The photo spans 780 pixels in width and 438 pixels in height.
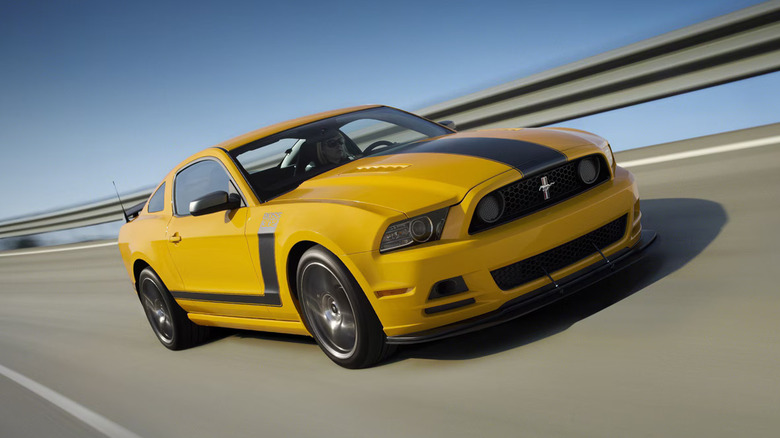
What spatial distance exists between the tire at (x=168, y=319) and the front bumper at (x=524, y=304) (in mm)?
2523

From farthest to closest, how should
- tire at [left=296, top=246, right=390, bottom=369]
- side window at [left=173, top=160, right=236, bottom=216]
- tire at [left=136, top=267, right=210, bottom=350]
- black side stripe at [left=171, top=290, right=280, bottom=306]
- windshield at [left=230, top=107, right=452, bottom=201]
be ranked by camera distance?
tire at [left=136, top=267, right=210, bottom=350] < side window at [left=173, top=160, right=236, bottom=216] < windshield at [left=230, top=107, right=452, bottom=201] < black side stripe at [left=171, top=290, right=280, bottom=306] < tire at [left=296, top=246, right=390, bottom=369]

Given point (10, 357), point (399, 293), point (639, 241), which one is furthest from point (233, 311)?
point (10, 357)

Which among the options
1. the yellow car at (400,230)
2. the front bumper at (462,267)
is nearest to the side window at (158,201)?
the yellow car at (400,230)

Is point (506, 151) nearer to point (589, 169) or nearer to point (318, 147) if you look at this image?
point (589, 169)

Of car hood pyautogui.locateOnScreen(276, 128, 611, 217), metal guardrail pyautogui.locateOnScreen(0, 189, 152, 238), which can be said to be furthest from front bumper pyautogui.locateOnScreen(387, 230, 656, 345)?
metal guardrail pyautogui.locateOnScreen(0, 189, 152, 238)

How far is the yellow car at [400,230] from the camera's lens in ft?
11.9

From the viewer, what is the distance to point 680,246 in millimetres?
4578

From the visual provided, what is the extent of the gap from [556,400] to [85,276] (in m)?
10.1

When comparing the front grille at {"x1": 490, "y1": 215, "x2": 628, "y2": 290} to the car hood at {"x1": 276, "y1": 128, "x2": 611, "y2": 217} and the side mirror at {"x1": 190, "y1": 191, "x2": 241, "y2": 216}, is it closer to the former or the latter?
the car hood at {"x1": 276, "y1": 128, "x2": 611, "y2": 217}

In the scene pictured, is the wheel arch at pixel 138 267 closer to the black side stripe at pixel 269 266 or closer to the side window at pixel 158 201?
the side window at pixel 158 201

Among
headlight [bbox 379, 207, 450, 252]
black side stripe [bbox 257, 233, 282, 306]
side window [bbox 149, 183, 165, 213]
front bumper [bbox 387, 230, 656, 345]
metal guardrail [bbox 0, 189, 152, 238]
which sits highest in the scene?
side window [bbox 149, 183, 165, 213]

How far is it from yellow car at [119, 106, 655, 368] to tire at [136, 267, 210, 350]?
2.34ft

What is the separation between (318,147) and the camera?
198 inches

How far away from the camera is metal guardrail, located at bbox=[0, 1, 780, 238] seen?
22.1ft
